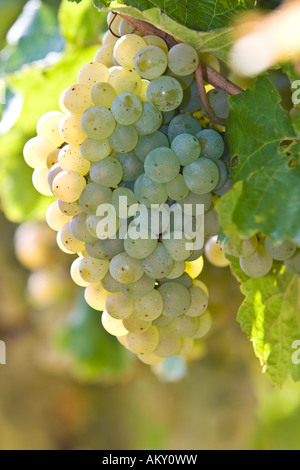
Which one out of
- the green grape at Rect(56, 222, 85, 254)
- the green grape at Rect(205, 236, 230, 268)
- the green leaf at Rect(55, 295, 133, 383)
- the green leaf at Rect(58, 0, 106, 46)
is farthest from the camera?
the green leaf at Rect(55, 295, 133, 383)

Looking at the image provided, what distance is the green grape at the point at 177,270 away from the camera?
1.72ft

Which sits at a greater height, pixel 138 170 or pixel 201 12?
pixel 201 12

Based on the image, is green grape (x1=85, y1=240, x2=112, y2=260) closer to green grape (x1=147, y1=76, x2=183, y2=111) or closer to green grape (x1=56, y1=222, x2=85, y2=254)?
green grape (x1=56, y1=222, x2=85, y2=254)

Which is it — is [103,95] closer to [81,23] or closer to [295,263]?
[295,263]

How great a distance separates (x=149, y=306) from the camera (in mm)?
532

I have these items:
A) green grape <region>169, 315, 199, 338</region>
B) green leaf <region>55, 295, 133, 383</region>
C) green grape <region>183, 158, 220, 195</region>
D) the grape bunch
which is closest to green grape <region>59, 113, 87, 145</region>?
the grape bunch

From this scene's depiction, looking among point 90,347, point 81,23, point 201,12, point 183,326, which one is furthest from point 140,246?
point 90,347

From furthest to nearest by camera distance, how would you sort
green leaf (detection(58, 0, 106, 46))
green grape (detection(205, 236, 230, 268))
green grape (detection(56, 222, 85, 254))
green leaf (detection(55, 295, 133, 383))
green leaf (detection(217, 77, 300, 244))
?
green leaf (detection(55, 295, 133, 383)) < green leaf (detection(58, 0, 106, 46)) < green grape (detection(205, 236, 230, 268)) < green grape (detection(56, 222, 85, 254)) < green leaf (detection(217, 77, 300, 244))

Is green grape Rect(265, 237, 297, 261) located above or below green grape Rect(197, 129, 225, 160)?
below

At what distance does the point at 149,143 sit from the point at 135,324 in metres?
0.18

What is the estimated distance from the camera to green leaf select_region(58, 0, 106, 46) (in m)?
0.81

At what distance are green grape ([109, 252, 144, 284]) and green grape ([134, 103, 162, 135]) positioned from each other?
11 cm

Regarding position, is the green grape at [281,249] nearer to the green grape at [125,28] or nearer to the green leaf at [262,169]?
the green leaf at [262,169]

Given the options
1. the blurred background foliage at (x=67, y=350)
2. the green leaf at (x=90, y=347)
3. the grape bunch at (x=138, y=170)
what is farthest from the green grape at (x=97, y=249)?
the green leaf at (x=90, y=347)
